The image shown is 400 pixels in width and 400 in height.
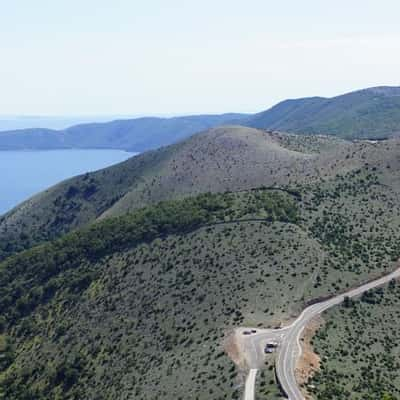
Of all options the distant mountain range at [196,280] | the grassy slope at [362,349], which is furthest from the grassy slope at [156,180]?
the grassy slope at [362,349]

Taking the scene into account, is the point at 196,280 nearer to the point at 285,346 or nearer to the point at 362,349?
the point at 285,346

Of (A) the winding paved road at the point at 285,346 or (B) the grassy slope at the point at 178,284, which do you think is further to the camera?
(B) the grassy slope at the point at 178,284

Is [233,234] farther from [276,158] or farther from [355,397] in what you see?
[276,158]

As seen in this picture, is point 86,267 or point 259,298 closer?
point 259,298

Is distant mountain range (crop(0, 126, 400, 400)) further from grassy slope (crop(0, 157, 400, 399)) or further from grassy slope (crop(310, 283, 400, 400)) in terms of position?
grassy slope (crop(310, 283, 400, 400))

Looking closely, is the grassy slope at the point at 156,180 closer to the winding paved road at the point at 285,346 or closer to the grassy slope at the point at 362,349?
the grassy slope at the point at 362,349

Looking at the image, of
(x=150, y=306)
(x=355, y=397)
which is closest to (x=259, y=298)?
(x=150, y=306)
